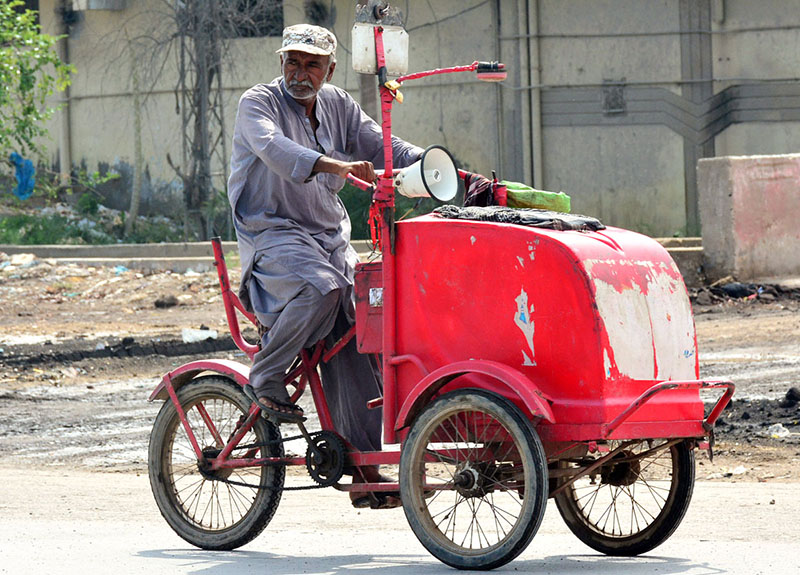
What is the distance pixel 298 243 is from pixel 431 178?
0.63 m

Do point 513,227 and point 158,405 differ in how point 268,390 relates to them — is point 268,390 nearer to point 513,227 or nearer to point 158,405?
point 513,227

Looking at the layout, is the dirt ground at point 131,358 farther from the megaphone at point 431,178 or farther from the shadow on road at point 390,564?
the megaphone at point 431,178

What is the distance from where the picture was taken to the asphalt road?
16.4 ft

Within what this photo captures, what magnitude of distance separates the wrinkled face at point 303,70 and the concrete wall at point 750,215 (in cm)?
1061

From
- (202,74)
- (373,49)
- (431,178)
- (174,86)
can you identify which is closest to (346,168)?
(431,178)

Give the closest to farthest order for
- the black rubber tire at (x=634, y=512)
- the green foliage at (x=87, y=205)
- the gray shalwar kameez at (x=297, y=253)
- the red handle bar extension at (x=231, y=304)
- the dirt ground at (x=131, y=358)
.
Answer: the black rubber tire at (x=634, y=512)
the gray shalwar kameez at (x=297, y=253)
the red handle bar extension at (x=231, y=304)
the dirt ground at (x=131, y=358)
the green foliage at (x=87, y=205)

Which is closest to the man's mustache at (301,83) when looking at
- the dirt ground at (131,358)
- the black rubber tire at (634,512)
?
the black rubber tire at (634,512)

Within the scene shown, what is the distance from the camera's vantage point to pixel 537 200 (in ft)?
17.2

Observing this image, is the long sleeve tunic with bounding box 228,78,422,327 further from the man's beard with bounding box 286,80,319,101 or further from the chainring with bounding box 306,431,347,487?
the chainring with bounding box 306,431,347,487

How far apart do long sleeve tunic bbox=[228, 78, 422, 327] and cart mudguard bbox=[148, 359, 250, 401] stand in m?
0.28

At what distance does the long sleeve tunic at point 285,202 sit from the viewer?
5.32m

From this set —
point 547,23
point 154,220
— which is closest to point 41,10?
point 154,220

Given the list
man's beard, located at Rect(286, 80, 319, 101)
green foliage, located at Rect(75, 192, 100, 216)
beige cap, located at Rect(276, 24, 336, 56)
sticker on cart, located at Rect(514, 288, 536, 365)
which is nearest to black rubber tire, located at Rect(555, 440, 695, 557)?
sticker on cart, located at Rect(514, 288, 536, 365)

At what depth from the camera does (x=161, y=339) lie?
1369cm
